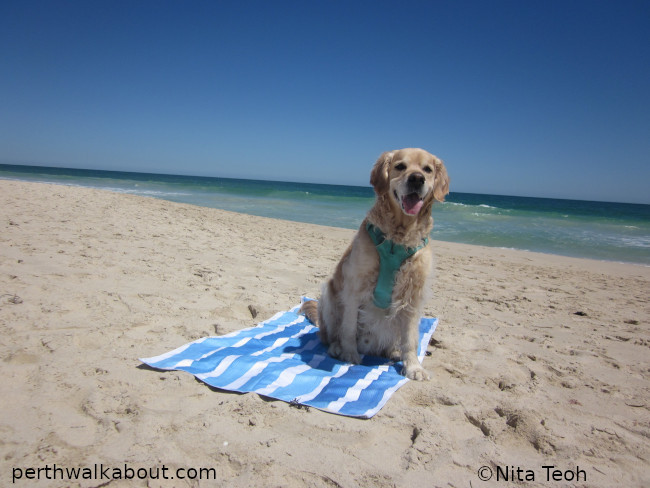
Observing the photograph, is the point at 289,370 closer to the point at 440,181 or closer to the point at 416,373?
the point at 416,373

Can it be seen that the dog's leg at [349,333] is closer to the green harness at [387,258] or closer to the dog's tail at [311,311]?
the green harness at [387,258]

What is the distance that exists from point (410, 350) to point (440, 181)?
1.47 meters

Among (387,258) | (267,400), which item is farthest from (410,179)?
(267,400)

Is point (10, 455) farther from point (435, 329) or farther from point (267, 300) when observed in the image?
point (435, 329)

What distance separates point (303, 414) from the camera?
7.14 feet

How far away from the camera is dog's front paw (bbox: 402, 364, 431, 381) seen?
282cm

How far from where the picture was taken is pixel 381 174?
10.1ft

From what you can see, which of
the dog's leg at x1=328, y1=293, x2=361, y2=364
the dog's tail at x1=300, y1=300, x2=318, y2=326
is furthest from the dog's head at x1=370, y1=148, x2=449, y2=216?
the dog's tail at x1=300, y1=300, x2=318, y2=326

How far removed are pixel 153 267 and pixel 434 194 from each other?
3821 millimetres

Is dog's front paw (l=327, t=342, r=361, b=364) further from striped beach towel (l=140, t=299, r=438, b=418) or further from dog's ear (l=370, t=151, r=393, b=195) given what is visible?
dog's ear (l=370, t=151, r=393, b=195)

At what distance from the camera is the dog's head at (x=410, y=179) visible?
279 centimetres

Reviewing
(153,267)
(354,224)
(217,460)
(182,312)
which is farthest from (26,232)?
(354,224)

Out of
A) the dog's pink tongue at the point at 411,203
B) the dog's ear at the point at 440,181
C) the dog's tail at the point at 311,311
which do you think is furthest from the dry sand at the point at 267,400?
the dog's ear at the point at 440,181

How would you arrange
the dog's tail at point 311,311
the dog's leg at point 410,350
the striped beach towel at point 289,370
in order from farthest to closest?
the dog's tail at point 311,311 < the dog's leg at point 410,350 < the striped beach towel at point 289,370
